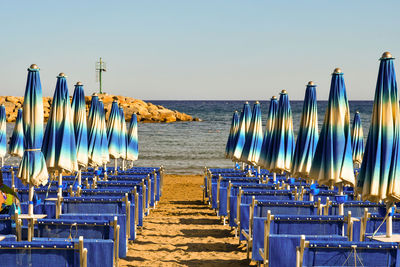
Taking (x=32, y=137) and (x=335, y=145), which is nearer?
(x=335, y=145)

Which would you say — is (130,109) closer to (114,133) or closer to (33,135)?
(114,133)

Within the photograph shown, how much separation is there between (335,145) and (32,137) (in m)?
4.54

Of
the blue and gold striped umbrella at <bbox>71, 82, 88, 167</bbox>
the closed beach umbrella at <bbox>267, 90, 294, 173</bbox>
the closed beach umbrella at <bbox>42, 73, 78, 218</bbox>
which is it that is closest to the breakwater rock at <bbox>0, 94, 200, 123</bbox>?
the blue and gold striped umbrella at <bbox>71, 82, 88, 167</bbox>

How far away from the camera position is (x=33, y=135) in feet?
28.6

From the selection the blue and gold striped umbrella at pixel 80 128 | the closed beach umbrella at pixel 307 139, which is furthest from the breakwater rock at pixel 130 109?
the closed beach umbrella at pixel 307 139

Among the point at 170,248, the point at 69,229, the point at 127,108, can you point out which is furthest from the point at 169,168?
the point at 127,108

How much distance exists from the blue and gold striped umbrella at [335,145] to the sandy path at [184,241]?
1.99 meters

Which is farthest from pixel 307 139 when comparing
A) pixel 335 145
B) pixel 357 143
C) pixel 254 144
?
pixel 357 143

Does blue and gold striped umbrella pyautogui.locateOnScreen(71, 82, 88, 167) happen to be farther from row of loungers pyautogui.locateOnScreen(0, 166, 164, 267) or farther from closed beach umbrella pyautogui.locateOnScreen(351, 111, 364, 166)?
closed beach umbrella pyautogui.locateOnScreen(351, 111, 364, 166)

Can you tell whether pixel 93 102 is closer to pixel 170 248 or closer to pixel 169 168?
pixel 170 248

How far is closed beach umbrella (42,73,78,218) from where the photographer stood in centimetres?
969

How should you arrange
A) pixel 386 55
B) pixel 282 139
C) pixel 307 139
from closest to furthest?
pixel 386 55 → pixel 307 139 → pixel 282 139

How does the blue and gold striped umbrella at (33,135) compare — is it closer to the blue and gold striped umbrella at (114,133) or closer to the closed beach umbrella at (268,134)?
the closed beach umbrella at (268,134)

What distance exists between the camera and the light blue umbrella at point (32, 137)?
8.62 m
